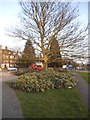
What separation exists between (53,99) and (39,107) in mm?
994

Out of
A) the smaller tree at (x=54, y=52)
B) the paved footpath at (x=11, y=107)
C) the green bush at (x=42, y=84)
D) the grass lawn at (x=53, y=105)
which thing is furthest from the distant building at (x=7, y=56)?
the grass lawn at (x=53, y=105)

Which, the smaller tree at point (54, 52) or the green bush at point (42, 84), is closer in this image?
the green bush at point (42, 84)

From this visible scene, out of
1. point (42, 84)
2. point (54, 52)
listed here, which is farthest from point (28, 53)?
point (42, 84)

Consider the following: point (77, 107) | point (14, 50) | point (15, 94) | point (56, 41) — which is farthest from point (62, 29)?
point (77, 107)

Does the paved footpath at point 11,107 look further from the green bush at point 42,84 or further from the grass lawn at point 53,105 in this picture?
the green bush at point 42,84

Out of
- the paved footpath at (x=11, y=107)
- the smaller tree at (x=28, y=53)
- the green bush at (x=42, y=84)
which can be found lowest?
the paved footpath at (x=11, y=107)

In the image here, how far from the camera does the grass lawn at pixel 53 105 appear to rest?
4.29m

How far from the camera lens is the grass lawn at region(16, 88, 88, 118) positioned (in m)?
4.29

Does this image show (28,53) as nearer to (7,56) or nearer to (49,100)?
(49,100)

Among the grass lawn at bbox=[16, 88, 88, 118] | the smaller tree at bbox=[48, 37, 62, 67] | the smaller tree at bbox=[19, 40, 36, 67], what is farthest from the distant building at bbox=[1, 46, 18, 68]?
the grass lawn at bbox=[16, 88, 88, 118]

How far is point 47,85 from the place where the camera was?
7.27m

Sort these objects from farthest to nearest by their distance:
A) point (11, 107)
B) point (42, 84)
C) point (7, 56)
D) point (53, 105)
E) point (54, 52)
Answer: point (7, 56) → point (54, 52) → point (42, 84) → point (53, 105) → point (11, 107)

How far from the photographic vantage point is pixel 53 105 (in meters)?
4.99

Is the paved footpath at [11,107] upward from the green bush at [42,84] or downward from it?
downward
